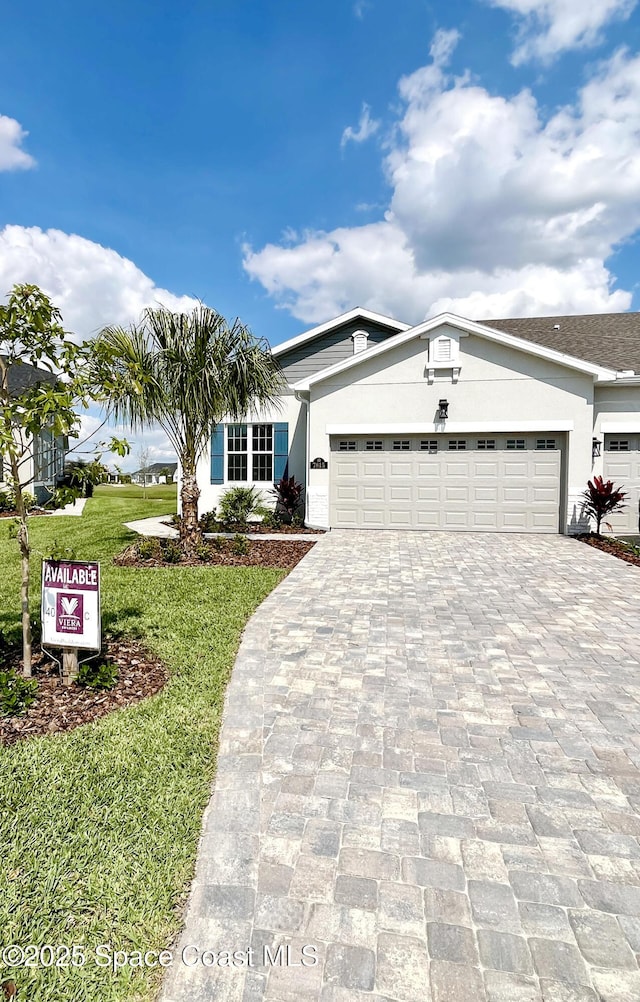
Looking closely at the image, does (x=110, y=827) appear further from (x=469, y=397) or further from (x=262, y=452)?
(x=262, y=452)

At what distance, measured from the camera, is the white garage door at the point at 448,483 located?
12055mm

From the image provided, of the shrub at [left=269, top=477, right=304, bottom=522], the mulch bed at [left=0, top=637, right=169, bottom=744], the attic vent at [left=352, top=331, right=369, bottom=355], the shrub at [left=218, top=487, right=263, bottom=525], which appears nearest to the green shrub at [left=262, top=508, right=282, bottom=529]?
the shrub at [left=269, top=477, right=304, bottom=522]

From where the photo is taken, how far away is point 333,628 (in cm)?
521

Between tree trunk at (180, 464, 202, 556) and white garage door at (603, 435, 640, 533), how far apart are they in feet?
36.3

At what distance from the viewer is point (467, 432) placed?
12.2 metres

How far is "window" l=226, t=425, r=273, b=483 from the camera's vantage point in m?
14.5

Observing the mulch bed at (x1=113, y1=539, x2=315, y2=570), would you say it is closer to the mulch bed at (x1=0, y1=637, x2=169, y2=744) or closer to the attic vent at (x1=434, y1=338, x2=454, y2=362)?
the mulch bed at (x1=0, y1=637, x2=169, y2=744)

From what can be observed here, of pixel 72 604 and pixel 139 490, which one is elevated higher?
pixel 72 604

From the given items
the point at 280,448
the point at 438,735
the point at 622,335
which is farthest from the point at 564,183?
the point at 438,735

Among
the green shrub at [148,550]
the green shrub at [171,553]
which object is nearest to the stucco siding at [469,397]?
the green shrub at [171,553]

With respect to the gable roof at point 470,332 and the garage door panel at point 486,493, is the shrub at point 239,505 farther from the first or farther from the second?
the garage door panel at point 486,493

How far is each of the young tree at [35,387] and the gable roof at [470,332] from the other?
9524mm

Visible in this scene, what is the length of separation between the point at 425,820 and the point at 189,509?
8481 mm

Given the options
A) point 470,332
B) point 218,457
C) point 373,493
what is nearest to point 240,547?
point 373,493
